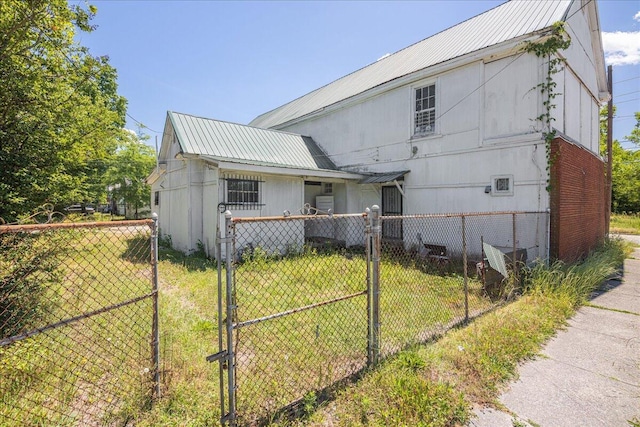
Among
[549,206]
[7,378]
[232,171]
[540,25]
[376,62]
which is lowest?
[7,378]

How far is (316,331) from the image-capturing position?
4.23 m

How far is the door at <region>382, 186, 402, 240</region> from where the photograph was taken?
1121cm

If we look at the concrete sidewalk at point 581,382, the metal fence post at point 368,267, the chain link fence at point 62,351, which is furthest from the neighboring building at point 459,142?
the metal fence post at point 368,267

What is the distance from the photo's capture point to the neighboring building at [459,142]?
8086 millimetres

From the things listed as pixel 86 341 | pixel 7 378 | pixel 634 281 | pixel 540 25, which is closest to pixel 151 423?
pixel 7 378

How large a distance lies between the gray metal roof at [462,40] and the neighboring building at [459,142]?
63 mm

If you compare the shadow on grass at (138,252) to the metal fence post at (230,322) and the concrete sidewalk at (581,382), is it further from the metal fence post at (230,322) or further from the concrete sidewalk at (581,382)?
the concrete sidewalk at (581,382)

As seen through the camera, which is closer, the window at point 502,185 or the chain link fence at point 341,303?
the chain link fence at point 341,303

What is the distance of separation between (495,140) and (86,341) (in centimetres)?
991

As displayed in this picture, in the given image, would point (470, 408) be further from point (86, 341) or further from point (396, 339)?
point (86, 341)

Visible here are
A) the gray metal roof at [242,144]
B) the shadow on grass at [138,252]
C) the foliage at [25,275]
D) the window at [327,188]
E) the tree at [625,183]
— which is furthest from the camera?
the tree at [625,183]

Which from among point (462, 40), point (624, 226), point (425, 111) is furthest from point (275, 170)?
point (624, 226)

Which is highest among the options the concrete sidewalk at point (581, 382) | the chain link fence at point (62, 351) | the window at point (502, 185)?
the window at point (502, 185)

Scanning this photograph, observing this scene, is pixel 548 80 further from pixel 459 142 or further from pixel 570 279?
pixel 570 279
